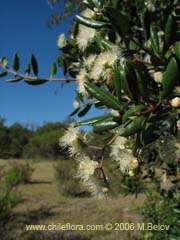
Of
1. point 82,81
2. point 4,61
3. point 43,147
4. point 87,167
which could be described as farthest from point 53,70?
point 43,147

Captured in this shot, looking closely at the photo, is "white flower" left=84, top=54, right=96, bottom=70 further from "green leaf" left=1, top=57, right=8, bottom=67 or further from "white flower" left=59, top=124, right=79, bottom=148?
"green leaf" left=1, top=57, right=8, bottom=67

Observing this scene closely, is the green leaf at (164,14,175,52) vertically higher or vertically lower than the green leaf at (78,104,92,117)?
higher

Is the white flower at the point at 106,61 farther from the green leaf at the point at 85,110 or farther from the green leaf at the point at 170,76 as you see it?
the green leaf at the point at 85,110

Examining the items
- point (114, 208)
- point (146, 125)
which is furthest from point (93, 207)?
point (146, 125)

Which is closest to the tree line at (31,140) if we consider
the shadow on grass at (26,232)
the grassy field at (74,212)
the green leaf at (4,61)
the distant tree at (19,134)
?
the distant tree at (19,134)

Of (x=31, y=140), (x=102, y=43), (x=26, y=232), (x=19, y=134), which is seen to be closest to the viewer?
(x=102, y=43)

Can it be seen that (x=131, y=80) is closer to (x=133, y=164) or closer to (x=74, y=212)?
(x=133, y=164)

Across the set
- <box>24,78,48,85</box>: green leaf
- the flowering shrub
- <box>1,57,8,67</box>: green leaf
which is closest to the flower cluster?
the flowering shrub
